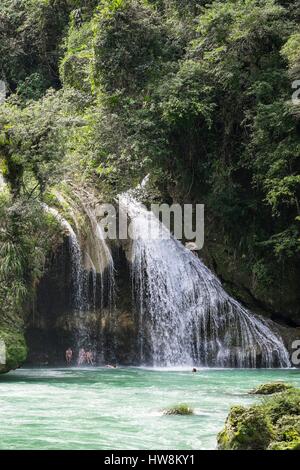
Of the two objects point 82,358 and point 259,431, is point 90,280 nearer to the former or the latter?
point 82,358

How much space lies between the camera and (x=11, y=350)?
53.3 ft

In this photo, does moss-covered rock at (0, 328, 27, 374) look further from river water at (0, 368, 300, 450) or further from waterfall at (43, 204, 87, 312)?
waterfall at (43, 204, 87, 312)

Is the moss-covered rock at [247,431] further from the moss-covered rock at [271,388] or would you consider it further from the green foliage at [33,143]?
the green foliage at [33,143]

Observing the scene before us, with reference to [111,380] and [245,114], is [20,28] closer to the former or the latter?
[245,114]

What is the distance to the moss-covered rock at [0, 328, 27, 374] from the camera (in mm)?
16141

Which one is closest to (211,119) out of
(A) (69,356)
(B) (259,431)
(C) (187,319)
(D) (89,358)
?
(C) (187,319)

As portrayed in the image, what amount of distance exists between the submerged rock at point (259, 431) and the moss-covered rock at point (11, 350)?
8.67m

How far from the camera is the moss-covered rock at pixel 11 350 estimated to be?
53.0ft

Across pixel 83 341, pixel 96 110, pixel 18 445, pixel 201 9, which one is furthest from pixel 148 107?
pixel 18 445

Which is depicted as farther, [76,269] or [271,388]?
[76,269]

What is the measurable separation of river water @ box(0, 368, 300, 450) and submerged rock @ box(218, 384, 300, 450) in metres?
0.60

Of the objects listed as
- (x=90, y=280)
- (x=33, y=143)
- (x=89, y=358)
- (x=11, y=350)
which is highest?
(x=33, y=143)

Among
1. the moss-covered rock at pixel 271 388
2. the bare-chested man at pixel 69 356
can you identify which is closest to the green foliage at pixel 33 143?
the bare-chested man at pixel 69 356

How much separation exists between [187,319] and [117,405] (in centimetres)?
935
